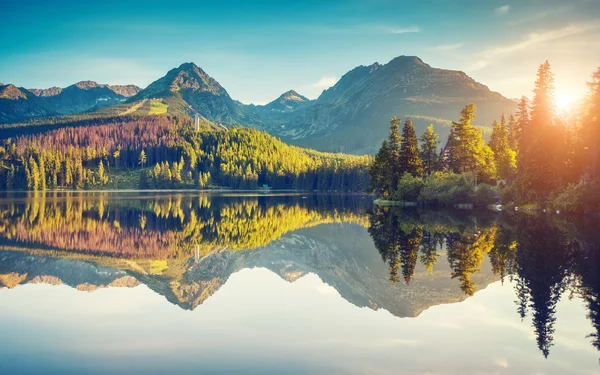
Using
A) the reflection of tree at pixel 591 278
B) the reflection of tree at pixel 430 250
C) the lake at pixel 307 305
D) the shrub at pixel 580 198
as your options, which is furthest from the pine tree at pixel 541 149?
the reflection of tree at pixel 591 278

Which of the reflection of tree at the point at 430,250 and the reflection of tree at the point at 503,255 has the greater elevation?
the reflection of tree at the point at 503,255

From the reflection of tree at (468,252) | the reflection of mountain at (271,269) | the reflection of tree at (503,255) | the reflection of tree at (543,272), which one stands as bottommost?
the reflection of mountain at (271,269)

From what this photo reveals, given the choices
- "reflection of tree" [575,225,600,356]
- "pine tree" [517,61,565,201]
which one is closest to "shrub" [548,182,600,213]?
"pine tree" [517,61,565,201]

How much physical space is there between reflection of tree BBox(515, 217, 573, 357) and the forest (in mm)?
30229

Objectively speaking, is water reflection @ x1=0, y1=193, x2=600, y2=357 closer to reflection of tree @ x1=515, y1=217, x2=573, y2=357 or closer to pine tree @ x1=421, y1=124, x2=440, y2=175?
reflection of tree @ x1=515, y1=217, x2=573, y2=357

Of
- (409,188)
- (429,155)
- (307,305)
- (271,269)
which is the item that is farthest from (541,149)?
(307,305)

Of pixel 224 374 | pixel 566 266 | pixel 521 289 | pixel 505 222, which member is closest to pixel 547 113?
pixel 505 222

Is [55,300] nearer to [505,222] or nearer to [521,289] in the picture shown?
[521,289]

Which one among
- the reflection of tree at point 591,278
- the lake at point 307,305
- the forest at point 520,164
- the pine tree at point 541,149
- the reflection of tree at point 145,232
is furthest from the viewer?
the pine tree at point 541,149

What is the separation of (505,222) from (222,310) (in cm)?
→ 4641

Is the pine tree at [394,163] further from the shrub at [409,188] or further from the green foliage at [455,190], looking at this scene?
the green foliage at [455,190]

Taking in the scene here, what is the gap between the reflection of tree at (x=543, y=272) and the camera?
2003cm

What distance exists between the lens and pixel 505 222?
5997cm

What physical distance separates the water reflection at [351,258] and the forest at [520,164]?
597 inches
